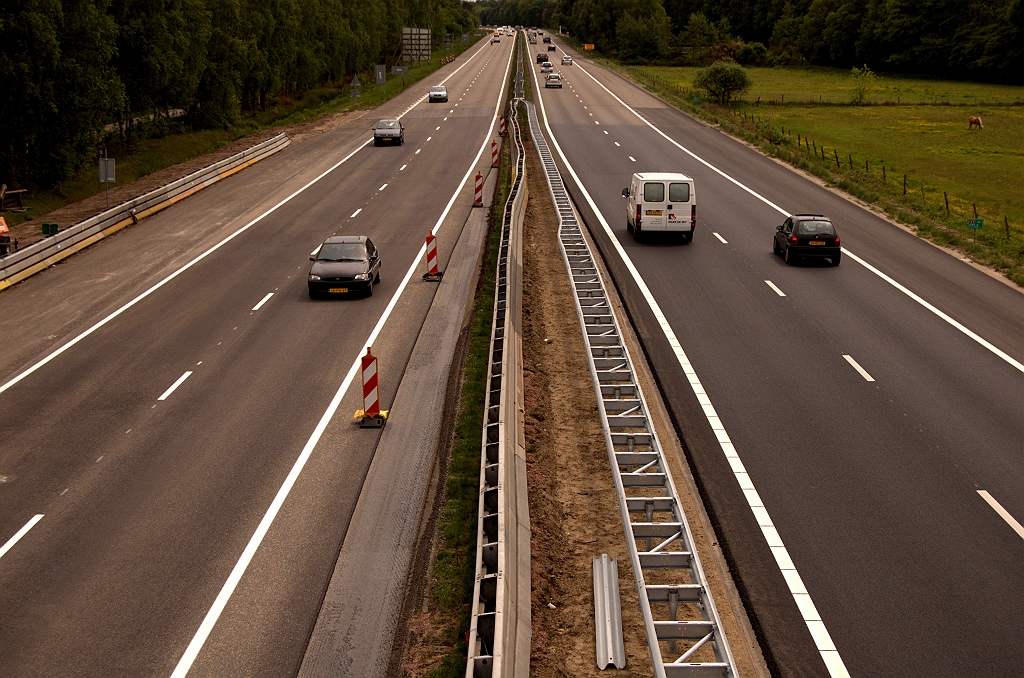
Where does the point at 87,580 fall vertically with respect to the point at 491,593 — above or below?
below

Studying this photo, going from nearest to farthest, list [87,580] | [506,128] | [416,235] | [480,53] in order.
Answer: [87,580] → [416,235] → [506,128] → [480,53]

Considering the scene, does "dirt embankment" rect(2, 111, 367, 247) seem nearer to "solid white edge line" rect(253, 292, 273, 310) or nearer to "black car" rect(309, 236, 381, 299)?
"solid white edge line" rect(253, 292, 273, 310)

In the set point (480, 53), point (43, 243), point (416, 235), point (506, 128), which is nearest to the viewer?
point (43, 243)

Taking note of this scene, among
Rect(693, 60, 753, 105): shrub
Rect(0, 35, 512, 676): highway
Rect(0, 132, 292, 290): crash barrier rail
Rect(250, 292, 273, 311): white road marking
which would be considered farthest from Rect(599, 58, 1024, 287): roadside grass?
Rect(0, 132, 292, 290): crash barrier rail

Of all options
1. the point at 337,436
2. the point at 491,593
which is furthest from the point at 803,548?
the point at 337,436

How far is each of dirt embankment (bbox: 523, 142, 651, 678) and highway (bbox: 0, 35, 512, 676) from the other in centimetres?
257

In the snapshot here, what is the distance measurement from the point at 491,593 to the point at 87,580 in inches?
200

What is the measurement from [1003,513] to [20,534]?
42.3ft

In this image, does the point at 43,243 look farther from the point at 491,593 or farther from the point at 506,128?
the point at 506,128

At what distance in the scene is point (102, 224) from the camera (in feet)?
109

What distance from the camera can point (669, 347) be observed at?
68.7ft

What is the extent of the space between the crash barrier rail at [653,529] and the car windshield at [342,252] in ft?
24.7

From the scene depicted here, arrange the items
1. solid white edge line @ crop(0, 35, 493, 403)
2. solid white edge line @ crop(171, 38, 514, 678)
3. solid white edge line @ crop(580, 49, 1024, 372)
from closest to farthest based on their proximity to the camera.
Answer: solid white edge line @ crop(171, 38, 514, 678), solid white edge line @ crop(0, 35, 493, 403), solid white edge line @ crop(580, 49, 1024, 372)

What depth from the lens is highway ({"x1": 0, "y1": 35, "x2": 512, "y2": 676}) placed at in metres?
11.0
